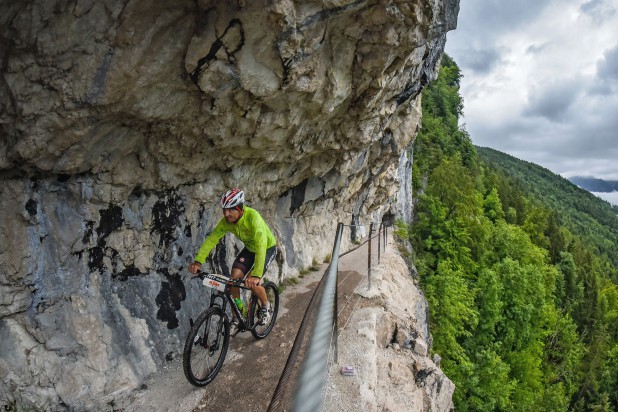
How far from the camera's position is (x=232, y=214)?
534cm

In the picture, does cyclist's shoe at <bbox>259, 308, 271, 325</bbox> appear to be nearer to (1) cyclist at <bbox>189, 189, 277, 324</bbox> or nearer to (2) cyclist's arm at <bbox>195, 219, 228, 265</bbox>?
(1) cyclist at <bbox>189, 189, 277, 324</bbox>

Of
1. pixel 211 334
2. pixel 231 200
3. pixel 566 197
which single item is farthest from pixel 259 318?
pixel 566 197

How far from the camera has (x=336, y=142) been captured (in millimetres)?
9484

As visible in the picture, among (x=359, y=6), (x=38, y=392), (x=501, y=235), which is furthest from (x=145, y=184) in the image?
(x=501, y=235)

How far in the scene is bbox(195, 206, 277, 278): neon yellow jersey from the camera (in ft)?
17.2

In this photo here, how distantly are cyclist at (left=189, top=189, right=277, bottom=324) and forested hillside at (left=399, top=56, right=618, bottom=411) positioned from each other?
14.9 metres

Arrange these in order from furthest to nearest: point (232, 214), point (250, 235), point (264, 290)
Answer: point (264, 290) → point (250, 235) → point (232, 214)

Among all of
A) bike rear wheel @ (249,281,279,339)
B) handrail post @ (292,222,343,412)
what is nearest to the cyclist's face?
bike rear wheel @ (249,281,279,339)

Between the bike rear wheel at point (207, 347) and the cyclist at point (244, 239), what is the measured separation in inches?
20.0

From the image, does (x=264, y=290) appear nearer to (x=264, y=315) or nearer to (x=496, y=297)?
(x=264, y=315)

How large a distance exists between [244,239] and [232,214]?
1.86ft

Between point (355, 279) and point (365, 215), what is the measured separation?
29.0ft

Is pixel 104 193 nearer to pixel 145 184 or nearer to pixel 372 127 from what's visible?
pixel 145 184

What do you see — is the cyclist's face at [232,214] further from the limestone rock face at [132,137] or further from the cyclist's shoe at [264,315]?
the cyclist's shoe at [264,315]
